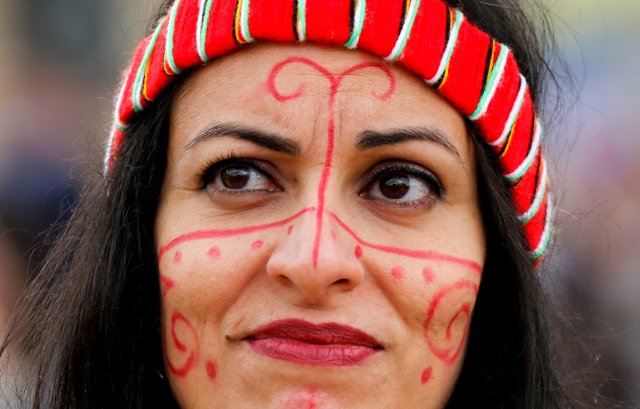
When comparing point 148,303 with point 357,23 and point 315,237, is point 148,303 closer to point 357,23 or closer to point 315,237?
point 315,237

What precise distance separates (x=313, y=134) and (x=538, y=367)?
1053 mm

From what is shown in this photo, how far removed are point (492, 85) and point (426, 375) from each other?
82 centimetres

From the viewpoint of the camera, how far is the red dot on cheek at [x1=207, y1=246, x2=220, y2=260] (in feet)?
8.09

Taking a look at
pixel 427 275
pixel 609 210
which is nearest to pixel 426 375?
pixel 427 275


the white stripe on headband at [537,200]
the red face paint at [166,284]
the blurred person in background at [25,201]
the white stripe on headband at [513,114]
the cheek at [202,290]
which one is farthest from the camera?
the blurred person in background at [25,201]

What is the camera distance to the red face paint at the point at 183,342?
2494 millimetres

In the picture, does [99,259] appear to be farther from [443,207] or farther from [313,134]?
[443,207]

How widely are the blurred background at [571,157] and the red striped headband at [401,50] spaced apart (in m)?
0.44

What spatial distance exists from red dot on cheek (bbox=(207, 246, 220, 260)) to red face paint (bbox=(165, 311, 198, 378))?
0.61ft

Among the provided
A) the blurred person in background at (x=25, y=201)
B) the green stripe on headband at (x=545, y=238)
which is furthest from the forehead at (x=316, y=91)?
the blurred person in background at (x=25, y=201)

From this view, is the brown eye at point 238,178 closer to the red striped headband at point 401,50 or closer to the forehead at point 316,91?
the forehead at point 316,91

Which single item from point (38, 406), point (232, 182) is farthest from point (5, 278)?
point (232, 182)

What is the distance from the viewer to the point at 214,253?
2.47 m

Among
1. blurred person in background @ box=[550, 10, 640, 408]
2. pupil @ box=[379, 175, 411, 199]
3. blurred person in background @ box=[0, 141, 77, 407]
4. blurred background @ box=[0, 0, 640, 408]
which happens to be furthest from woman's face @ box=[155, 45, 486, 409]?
blurred person in background @ box=[0, 141, 77, 407]
